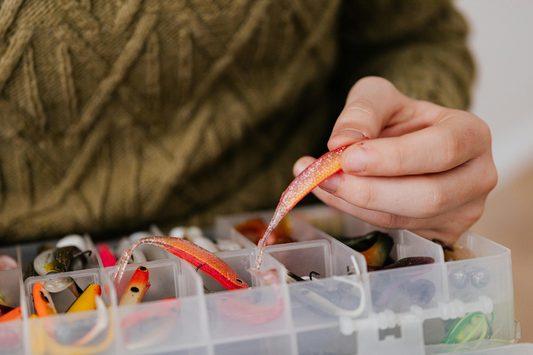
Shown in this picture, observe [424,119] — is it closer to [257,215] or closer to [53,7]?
[257,215]

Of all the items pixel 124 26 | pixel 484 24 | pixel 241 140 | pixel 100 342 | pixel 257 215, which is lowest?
pixel 100 342

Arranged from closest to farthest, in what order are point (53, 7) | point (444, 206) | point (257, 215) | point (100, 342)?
point (100, 342) → point (444, 206) → point (53, 7) → point (257, 215)

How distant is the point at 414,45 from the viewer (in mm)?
740

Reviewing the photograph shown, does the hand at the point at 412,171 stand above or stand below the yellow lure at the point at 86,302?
above

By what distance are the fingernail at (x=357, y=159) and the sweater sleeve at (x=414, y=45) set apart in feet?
1.11

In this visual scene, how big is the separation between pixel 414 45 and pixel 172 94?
44 cm

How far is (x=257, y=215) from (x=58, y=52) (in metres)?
0.32

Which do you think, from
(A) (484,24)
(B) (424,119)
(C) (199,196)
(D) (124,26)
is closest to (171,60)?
(D) (124,26)

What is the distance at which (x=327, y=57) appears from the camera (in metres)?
0.68

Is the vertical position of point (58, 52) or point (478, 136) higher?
point (58, 52)

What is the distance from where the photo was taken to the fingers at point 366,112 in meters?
0.36

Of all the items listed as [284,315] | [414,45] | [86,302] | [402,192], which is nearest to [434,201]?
[402,192]

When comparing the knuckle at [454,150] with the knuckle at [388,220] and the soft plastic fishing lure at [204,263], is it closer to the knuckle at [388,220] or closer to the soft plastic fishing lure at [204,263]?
the knuckle at [388,220]

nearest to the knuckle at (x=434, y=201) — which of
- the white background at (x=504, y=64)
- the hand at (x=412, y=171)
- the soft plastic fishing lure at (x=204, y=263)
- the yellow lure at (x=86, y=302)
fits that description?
the hand at (x=412, y=171)
